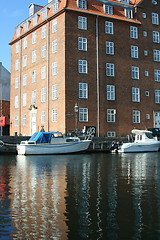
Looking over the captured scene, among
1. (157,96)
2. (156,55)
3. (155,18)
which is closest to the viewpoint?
(157,96)

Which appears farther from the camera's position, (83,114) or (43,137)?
(83,114)

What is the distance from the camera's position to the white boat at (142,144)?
38.1 m

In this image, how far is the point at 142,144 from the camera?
127 feet

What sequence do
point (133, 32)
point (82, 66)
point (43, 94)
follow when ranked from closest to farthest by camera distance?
point (82, 66) < point (43, 94) < point (133, 32)

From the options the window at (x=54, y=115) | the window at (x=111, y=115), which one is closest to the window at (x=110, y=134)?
the window at (x=111, y=115)

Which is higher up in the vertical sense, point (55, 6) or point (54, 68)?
point (55, 6)

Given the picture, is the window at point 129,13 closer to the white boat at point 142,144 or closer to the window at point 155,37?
the window at point 155,37

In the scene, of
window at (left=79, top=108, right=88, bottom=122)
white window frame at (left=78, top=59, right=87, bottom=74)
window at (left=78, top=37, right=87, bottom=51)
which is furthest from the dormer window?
window at (left=79, top=108, right=88, bottom=122)

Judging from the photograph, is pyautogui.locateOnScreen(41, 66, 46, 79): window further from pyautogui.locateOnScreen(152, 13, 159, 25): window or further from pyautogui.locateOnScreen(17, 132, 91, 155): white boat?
pyautogui.locateOnScreen(152, 13, 159, 25): window

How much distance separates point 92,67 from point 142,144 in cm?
1279

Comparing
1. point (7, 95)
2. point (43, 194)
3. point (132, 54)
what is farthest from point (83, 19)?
point (43, 194)

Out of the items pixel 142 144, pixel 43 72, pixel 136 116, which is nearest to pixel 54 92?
pixel 43 72

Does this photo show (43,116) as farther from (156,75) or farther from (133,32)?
(156,75)

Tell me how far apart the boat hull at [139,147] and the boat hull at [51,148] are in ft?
16.7
